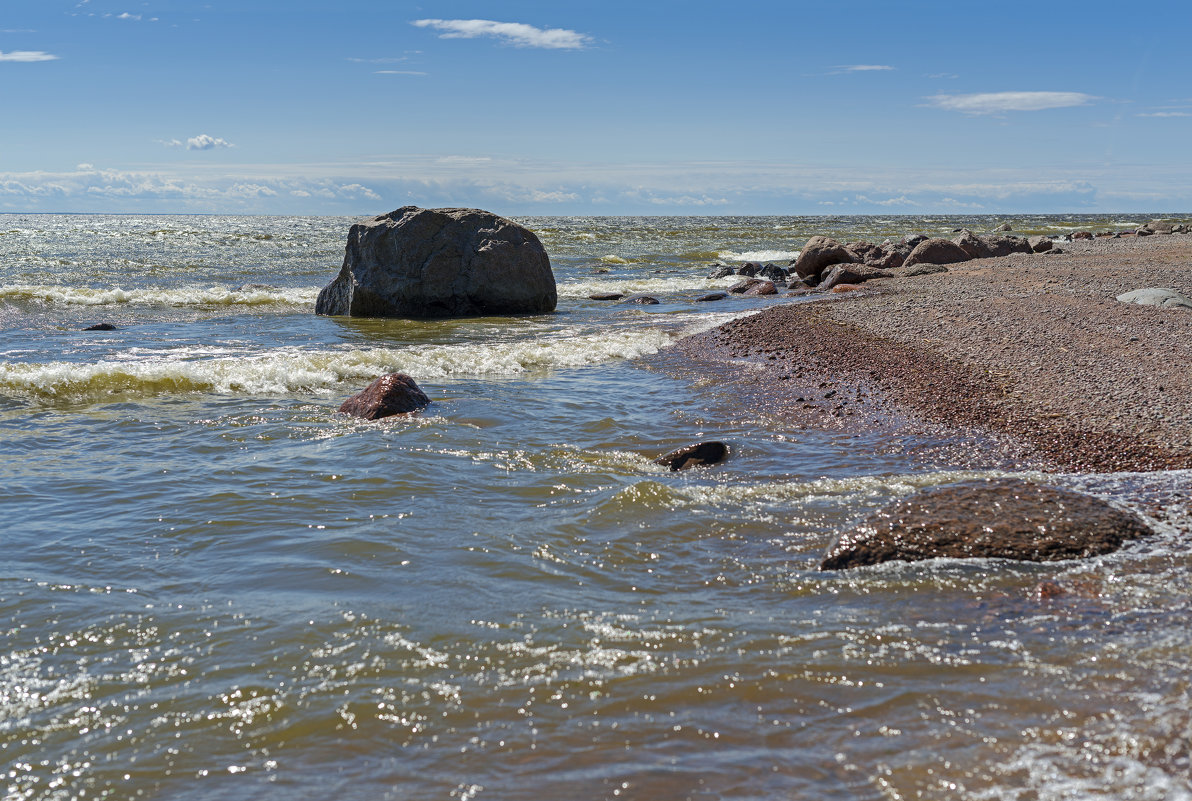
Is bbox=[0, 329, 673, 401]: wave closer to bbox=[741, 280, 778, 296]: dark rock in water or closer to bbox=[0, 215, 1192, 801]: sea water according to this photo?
bbox=[0, 215, 1192, 801]: sea water

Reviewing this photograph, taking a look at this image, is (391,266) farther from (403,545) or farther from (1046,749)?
(1046,749)

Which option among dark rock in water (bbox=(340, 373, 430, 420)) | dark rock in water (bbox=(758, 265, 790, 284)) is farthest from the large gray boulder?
dark rock in water (bbox=(758, 265, 790, 284))

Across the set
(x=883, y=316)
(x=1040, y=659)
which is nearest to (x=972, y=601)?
(x=1040, y=659)

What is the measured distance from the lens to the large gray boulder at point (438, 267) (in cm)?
1727

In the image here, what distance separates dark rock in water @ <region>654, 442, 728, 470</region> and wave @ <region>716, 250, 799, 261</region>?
2949 cm

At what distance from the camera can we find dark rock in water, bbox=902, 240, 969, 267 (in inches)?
937

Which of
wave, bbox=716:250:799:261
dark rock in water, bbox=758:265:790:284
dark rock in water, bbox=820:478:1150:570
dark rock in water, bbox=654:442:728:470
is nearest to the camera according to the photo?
dark rock in water, bbox=820:478:1150:570

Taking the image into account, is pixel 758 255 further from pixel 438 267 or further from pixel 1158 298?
pixel 1158 298

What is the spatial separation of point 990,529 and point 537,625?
2647 mm

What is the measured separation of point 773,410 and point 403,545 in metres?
4.85

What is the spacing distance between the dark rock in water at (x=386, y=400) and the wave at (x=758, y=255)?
93.4ft

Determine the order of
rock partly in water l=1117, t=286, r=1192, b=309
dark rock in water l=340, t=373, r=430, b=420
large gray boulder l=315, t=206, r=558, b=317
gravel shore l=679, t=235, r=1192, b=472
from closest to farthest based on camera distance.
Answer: gravel shore l=679, t=235, r=1192, b=472 → dark rock in water l=340, t=373, r=430, b=420 → rock partly in water l=1117, t=286, r=1192, b=309 → large gray boulder l=315, t=206, r=558, b=317

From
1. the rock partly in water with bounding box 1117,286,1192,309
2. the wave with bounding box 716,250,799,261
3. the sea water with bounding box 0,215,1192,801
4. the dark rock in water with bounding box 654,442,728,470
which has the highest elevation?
the wave with bounding box 716,250,799,261

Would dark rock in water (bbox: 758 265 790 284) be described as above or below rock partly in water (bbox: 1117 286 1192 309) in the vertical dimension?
above
